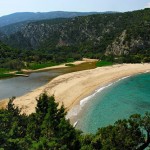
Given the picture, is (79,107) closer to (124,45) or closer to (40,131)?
(40,131)

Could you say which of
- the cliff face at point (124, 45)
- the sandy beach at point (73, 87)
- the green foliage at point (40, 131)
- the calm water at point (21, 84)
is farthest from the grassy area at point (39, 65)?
the green foliage at point (40, 131)

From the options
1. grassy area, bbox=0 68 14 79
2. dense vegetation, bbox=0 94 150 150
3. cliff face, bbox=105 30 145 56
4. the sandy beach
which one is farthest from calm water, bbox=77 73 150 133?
cliff face, bbox=105 30 145 56

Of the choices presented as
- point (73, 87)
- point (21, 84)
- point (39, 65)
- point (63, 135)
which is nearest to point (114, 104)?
point (73, 87)

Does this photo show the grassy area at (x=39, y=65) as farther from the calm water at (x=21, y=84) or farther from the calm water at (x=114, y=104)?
the calm water at (x=114, y=104)

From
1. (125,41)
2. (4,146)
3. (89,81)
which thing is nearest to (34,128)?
(4,146)

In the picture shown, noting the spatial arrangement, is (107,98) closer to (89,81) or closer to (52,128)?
(89,81)

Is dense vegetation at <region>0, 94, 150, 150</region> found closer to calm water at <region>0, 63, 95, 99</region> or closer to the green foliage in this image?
the green foliage
